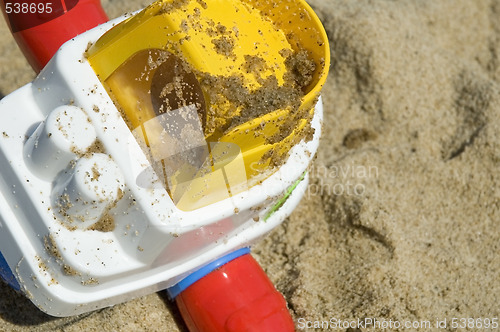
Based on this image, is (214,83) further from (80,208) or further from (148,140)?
(80,208)

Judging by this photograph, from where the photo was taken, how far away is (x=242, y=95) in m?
0.91

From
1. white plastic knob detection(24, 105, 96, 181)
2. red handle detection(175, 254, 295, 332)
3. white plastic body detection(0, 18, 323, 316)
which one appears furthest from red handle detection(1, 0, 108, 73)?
red handle detection(175, 254, 295, 332)

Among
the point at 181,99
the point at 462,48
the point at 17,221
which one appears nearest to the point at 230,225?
the point at 181,99

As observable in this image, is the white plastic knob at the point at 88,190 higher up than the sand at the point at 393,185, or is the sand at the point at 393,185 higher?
the white plastic knob at the point at 88,190

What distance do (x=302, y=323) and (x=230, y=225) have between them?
1.00ft

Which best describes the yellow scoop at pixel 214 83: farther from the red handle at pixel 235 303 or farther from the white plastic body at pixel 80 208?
the red handle at pixel 235 303

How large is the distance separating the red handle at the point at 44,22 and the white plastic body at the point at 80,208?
0.17 m

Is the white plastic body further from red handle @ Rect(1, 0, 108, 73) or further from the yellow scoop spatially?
red handle @ Rect(1, 0, 108, 73)

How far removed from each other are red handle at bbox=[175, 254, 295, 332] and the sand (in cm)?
11

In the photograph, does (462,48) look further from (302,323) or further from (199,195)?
(199,195)

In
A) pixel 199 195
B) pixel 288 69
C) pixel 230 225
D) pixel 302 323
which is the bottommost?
pixel 302 323

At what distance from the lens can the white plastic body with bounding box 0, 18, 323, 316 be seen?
3.09 ft

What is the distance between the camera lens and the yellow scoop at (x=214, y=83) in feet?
2.97

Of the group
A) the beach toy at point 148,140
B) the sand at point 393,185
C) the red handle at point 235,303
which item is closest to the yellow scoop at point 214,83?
the beach toy at point 148,140
